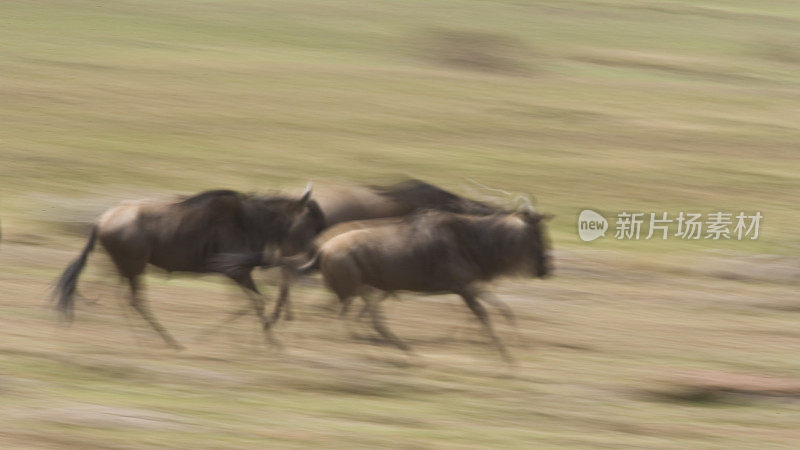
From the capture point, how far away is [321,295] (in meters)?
13.8

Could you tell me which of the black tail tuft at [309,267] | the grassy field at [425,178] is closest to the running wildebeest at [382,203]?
the black tail tuft at [309,267]

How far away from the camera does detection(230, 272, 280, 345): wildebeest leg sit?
10.6 metres

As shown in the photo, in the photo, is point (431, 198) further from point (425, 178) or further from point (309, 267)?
point (425, 178)

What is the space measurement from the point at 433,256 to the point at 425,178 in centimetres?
1278

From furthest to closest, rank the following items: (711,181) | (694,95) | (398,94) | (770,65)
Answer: (770,65) → (694,95) → (398,94) → (711,181)

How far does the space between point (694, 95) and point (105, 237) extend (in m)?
26.2

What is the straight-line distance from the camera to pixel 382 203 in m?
12.3

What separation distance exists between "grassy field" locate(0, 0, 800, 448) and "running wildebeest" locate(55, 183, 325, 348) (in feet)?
1.95

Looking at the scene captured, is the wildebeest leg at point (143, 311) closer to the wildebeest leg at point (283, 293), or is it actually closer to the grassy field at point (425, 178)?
the grassy field at point (425, 178)

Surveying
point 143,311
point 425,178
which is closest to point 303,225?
point 143,311

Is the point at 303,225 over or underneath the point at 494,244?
underneath

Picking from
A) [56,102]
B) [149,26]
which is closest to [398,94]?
[56,102]

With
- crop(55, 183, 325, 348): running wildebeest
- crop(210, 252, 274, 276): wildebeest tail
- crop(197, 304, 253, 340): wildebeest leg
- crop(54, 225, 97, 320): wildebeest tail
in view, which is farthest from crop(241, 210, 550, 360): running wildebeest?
crop(54, 225, 97, 320): wildebeest tail

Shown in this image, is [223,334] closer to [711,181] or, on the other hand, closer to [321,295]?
[321,295]
